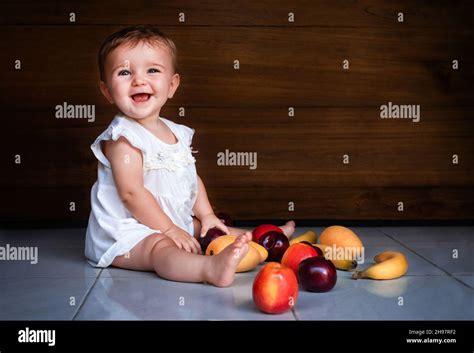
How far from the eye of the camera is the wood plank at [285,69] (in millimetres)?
2361

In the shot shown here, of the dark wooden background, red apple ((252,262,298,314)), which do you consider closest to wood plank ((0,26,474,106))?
the dark wooden background

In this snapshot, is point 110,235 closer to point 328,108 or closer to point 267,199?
point 267,199

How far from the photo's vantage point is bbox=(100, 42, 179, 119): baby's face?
181cm

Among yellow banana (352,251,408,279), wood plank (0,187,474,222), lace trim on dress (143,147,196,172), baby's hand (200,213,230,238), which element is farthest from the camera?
wood plank (0,187,474,222)

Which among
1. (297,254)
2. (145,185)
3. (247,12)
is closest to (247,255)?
(297,254)

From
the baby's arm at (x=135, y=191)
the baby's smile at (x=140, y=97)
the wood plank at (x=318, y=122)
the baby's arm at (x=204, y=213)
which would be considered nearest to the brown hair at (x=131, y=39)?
the baby's smile at (x=140, y=97)

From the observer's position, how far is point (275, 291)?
1302mm

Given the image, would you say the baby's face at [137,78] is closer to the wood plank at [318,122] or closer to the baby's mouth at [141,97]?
the baby's mouth at [141,97]

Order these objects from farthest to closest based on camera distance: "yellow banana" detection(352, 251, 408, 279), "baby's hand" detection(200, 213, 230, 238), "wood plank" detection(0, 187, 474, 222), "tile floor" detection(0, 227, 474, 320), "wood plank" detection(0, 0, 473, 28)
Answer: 1. "wood plank" detection(0, 187, 474, 222)
2. "wood plank" detection(0, 0, 473, 28)
3. "baby's hand" detection(200, 213, 230, 238)
4. "yellow banana" detection(352, 251, 408, 279)
5. "tile floor" detection(0, 227, 474, 320)

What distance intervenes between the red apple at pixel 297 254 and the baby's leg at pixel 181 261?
19cm

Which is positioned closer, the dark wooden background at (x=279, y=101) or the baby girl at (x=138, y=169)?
the baby girl at (x=138, y=169)

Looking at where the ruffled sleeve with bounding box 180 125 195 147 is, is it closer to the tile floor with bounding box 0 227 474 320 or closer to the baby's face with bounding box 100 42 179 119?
the baby's face with bounding box 100 42 179 119

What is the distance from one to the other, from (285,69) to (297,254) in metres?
0.94

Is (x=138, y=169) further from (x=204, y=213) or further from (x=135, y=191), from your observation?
(x=204, y=213)
